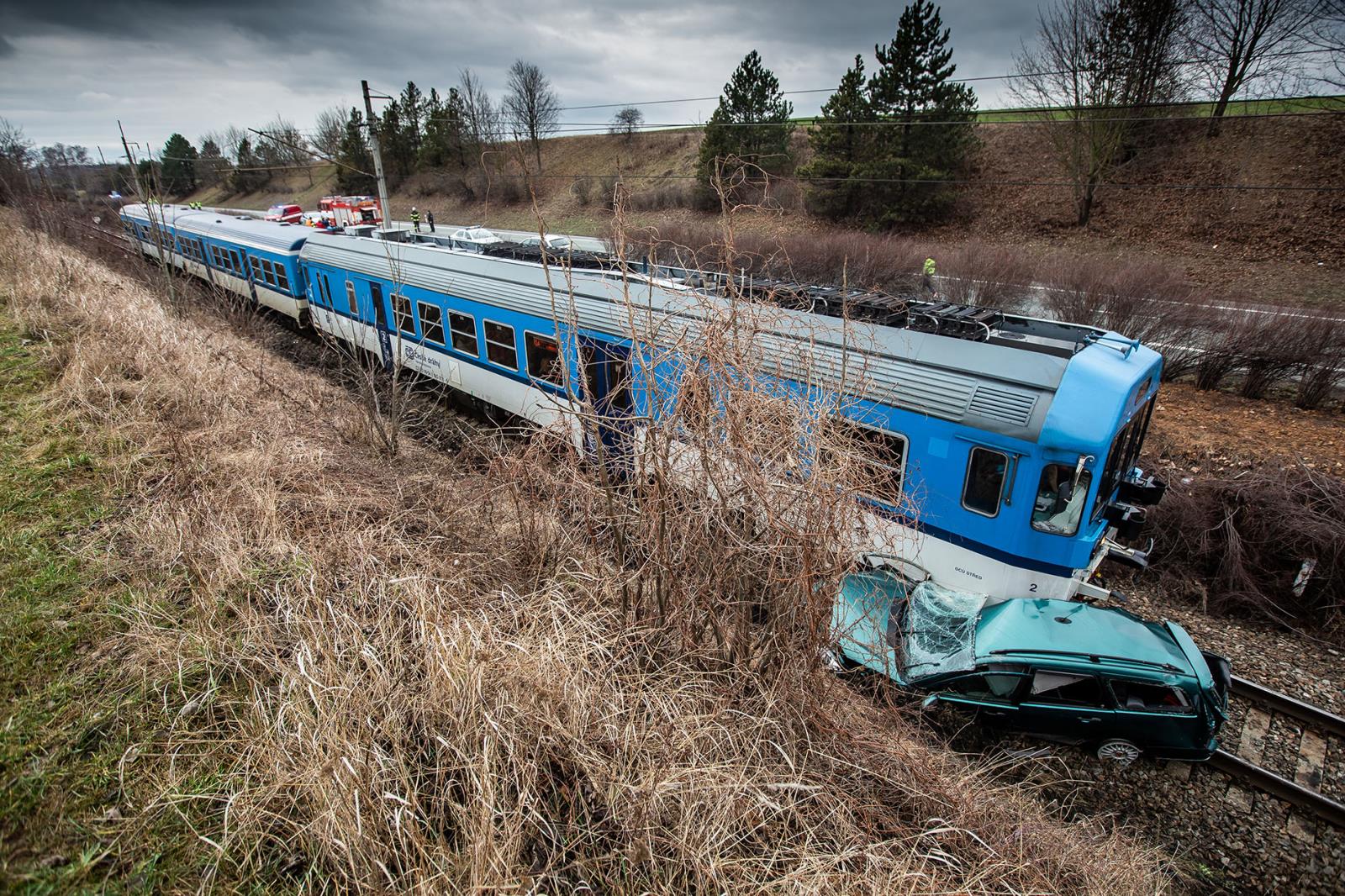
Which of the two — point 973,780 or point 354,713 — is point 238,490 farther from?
point 973,780

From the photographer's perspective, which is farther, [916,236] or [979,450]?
[916,236]

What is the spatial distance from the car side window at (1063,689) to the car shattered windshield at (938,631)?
1.62ft

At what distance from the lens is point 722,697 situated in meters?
3.45

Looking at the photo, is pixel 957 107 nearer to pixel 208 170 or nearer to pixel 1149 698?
pixel 1149 698

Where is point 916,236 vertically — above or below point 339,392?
above

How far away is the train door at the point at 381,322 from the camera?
1198cm

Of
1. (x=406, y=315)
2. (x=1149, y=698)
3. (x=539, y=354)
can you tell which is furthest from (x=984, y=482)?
(x=406, y=315)

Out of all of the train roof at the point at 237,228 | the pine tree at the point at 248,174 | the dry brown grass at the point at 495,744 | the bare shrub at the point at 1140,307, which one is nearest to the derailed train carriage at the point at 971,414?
the dry brown grass at the point at 495,744

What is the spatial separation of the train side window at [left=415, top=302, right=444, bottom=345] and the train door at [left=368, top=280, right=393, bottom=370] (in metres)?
1.13

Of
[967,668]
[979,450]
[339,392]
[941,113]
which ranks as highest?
[941,113]

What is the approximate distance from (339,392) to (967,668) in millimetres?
10380

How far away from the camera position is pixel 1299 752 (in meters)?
5.24

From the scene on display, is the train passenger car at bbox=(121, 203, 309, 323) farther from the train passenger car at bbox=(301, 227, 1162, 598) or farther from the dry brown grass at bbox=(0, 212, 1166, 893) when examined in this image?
the train passenger car at bbox=(301, 227, 1162, 598)

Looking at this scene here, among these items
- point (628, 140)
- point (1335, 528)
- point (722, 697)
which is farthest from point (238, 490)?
point (628, 140)
